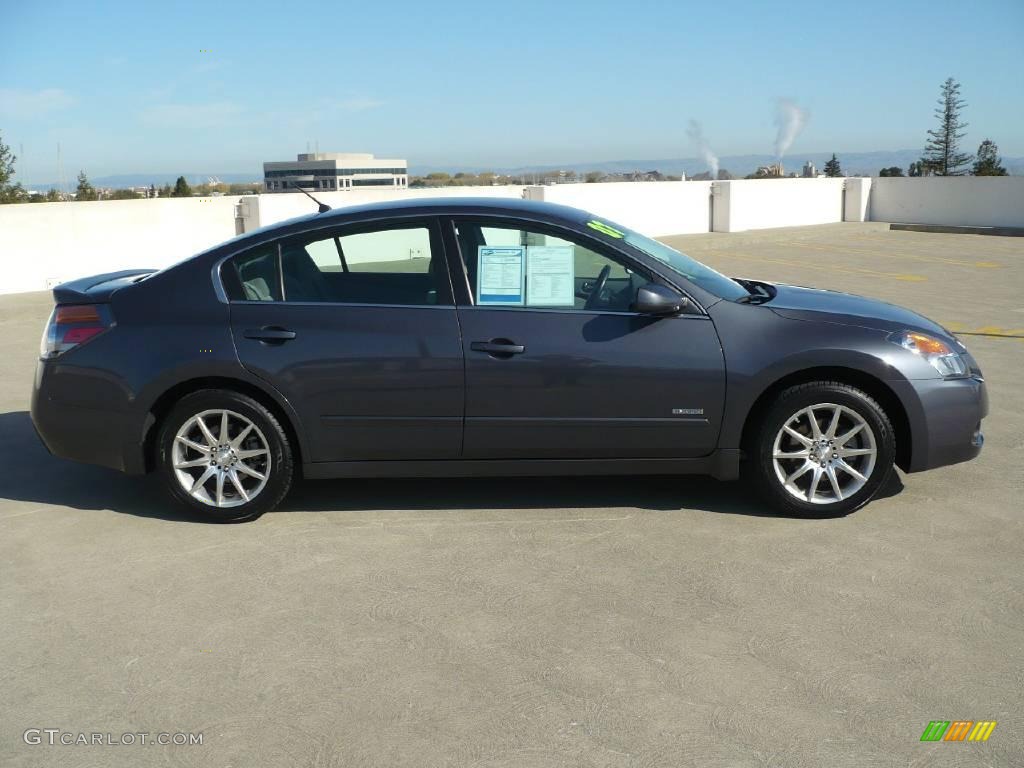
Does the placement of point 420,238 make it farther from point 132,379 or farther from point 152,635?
point 152,635

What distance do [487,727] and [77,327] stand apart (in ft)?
10.5

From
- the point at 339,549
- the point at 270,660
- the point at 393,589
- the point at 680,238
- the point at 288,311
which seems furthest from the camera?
the point at 680,238

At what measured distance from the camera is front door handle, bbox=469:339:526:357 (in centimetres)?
493

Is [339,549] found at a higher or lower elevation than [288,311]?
lower

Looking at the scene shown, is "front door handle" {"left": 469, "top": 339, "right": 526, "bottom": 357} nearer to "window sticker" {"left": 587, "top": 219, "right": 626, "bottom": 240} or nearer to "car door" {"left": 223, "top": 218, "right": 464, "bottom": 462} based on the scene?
"car door" {"left": 223, "top": 218, "right": 464, "bottom": 462}

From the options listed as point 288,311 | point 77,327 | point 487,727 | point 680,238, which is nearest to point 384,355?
point 288,311

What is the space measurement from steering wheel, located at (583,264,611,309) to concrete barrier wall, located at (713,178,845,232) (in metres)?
19.4

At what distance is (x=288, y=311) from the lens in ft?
16.6

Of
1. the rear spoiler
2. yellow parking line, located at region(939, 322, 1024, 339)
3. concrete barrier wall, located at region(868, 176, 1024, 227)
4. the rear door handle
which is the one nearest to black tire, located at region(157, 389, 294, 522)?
the rear door handle

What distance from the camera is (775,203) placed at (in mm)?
24922

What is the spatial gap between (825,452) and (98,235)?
510 inches

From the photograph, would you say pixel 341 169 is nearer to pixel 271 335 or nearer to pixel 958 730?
pixel 271 335

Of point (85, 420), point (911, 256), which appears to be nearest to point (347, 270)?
point (85, 420)

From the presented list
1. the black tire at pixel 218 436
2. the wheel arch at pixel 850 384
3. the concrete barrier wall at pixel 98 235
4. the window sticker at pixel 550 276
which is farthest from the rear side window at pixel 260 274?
the concrete barrier wall at pixel 98 235
